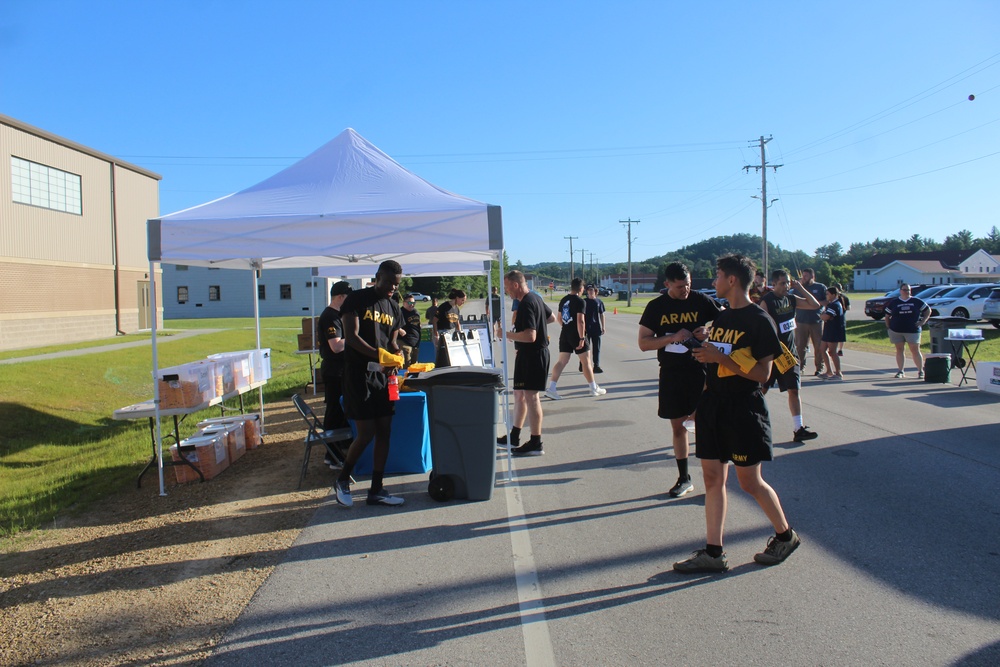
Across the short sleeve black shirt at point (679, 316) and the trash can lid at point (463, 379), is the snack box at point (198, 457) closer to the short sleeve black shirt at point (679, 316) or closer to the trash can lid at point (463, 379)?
the trash can lid at point (463, 379)

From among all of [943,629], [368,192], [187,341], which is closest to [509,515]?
[943,629]

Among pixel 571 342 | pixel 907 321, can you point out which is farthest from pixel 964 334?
pixel 571 342

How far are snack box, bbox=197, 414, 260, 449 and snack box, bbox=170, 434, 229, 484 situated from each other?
0.90 meters

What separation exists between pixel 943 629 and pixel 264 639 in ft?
11.4

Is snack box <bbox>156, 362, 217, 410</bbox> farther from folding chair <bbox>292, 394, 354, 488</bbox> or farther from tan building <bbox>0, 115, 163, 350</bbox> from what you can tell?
tan building <bbox>0, 115, 163, 350</bbox>

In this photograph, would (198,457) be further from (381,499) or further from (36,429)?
(36,429)

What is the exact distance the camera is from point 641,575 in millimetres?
4137

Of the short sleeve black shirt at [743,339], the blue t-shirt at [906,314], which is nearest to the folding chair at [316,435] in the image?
the short sleeve black shirt at [743,339]

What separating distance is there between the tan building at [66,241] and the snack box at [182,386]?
51.4 ft

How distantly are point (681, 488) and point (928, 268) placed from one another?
341ft

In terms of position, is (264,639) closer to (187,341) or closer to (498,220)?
(498,220)

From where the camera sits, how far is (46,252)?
76.3ft

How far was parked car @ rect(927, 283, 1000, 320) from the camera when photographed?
24859mm

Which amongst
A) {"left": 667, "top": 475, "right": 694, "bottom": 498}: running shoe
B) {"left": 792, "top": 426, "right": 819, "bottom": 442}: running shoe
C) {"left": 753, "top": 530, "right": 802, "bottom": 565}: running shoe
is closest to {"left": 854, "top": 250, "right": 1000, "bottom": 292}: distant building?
{"left": 792, "top": 426, "right": 819, "bottom": 442}: running shoe
